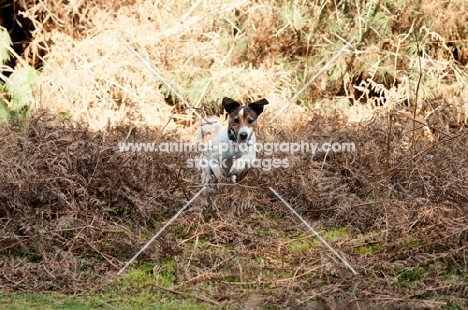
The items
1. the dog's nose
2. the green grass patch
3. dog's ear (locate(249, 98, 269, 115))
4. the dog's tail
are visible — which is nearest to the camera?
the green grass patch

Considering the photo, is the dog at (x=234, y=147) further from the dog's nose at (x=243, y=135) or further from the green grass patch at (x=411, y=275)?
the green grass patch at (x=411, y=275)

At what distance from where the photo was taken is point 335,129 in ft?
33.9

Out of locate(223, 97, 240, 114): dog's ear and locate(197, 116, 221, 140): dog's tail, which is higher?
locate(223, 97, 240, 114): dog's ear

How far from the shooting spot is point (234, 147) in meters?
8.64

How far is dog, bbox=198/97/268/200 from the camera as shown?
8.55m

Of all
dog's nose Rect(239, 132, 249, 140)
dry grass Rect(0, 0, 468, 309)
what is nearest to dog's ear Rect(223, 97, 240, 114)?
dog's nose Rect(239, 132, 249, 140)

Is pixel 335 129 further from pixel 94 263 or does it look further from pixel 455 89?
pixel 94 263

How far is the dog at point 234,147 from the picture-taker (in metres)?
8.55

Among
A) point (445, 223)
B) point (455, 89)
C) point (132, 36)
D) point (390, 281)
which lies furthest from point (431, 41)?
point (390, 281)

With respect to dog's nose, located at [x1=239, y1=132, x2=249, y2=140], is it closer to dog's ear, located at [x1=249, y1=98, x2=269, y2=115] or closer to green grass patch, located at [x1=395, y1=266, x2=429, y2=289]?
dog's ear, located at [x1=249, y1=98, x2=269, y2=115]

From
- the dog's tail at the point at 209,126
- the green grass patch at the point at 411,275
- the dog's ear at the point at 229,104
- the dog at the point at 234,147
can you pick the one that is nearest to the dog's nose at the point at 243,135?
the dog at the point at 234,147

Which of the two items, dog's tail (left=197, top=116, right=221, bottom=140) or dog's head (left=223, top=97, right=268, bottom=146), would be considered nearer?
dog's head (left=223, top=97, right=268, bottom=146)

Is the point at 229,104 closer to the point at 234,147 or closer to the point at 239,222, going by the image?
the point at 234,147

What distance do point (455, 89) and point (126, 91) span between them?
5.74 meters
